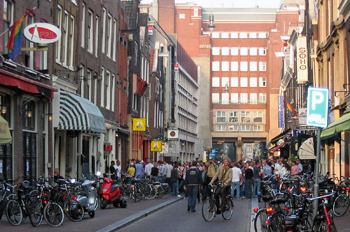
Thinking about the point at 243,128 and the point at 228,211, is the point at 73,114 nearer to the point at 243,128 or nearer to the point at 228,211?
the point at 228,211

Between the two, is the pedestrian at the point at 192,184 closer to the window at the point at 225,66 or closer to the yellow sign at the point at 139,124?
the yellow sign at the point at 139,124

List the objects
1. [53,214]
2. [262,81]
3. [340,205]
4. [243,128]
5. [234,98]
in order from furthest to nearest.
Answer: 1. [262,81]
2. [234,98]
3. [243,128]
4. [340,205]
5. [53,214]

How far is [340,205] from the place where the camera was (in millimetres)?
18188

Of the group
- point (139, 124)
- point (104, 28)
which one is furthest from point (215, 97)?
point (104, 28)

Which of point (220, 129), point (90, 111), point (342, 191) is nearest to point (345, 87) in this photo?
point (342, 191)

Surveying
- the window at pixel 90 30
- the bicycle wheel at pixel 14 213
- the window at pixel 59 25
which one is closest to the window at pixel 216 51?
the window at pixel 90 30

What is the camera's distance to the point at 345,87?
1079 inches

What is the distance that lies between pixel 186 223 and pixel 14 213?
4.74 metres

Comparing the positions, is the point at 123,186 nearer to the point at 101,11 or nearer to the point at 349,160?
the point at 349,160

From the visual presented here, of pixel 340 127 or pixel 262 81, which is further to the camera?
pixel 262 81

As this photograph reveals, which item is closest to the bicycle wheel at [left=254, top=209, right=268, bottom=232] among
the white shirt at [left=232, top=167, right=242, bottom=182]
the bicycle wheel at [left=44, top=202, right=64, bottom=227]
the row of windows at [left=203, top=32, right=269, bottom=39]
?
the bicycle wheel at [left=44, top=202, right=64, bottom=227]

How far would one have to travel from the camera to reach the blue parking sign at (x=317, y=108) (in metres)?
10.5

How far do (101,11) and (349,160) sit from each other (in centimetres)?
1585

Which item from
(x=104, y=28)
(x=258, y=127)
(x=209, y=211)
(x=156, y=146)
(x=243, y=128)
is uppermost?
(x=104, y=28)
